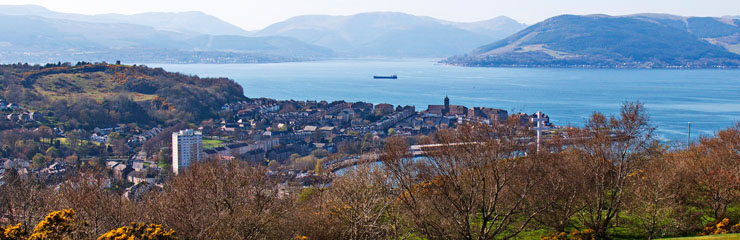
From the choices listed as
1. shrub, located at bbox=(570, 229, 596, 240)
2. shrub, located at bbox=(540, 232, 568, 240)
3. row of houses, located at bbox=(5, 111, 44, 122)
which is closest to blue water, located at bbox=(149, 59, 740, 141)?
shrub, located at bbox=(570, 229, 596, 240)

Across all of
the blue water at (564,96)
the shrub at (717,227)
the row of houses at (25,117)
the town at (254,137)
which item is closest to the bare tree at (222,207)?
the shrub at (717,227)

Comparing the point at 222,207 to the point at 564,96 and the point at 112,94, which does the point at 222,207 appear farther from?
the point at 564,96

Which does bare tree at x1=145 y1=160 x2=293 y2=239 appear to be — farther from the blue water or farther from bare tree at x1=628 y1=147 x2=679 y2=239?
the blue water

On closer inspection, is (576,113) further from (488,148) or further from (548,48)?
(548,48)

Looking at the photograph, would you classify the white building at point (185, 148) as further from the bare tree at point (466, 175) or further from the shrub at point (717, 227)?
the shrub at point (717, 227)

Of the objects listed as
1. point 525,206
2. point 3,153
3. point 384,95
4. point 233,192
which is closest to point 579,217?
point 525,206

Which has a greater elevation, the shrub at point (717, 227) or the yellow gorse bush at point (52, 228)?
the yellow gorse bush at point (52, 228)

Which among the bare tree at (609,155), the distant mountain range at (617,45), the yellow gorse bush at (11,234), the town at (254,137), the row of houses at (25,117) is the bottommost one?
the town at (254,137)

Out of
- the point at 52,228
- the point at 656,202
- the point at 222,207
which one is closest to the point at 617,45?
the point at 656,202

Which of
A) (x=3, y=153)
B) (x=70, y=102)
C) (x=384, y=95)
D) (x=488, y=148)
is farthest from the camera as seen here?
(x=384, y=95)
